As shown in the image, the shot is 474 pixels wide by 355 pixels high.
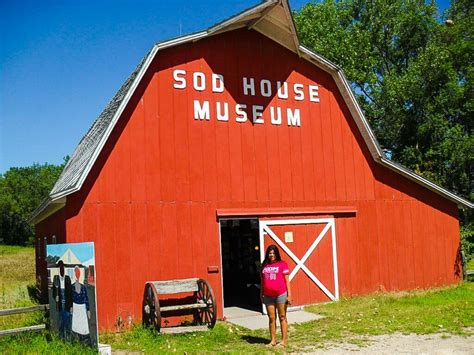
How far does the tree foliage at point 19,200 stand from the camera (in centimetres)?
6244

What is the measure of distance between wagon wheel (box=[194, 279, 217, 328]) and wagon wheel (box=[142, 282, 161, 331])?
0.95 metres

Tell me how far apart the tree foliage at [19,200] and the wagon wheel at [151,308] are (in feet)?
168

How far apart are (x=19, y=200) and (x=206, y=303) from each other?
208 ft

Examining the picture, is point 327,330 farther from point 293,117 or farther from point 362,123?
point 362,123

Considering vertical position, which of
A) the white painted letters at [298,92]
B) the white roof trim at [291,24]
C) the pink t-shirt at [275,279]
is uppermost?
the white roof trim at [291,24]

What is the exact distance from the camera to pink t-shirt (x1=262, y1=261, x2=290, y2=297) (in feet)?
27.0

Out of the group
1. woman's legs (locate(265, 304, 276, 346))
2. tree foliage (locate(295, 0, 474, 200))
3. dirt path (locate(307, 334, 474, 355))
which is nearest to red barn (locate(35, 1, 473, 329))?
woman's legs (locate(265, 304, 276, 346))

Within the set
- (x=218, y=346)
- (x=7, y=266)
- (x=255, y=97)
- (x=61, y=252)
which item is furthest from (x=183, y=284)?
(x=7, y=266)

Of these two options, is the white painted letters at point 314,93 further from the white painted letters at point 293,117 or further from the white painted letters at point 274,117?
the white painted letters at point 274,117

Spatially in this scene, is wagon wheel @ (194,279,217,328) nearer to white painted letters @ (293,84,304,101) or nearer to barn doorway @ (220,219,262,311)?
barn doorway @ (220,219,262,311)

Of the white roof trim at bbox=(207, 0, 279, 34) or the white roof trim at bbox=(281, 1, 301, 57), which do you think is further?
the white roof trim at bbox=(281, 1, 301, 57)

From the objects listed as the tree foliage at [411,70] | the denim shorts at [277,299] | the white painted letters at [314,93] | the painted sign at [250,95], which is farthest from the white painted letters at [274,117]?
the tree foliage at [411,70]

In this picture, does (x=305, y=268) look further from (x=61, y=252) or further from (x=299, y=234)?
(x=61, y=252)

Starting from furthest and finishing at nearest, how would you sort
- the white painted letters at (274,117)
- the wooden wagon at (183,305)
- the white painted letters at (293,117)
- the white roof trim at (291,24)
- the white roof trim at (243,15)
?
the white painted letters at (293,117), the white painted letters at (274,117), the white roof trim at (291,24), the white roof trim at (243,15), the wooden wagon at (183,305)
